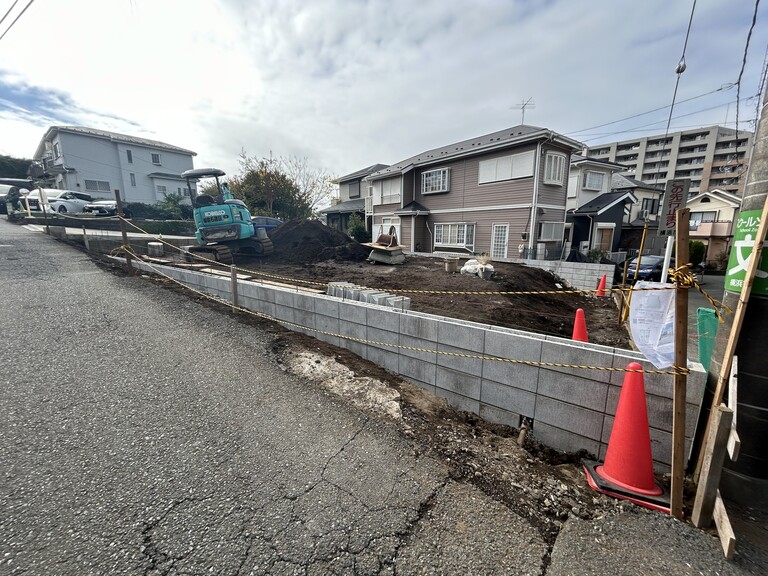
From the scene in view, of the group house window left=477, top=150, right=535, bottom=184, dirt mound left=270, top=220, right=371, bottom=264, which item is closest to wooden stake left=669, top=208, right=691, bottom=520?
dirt mound left=270, top=220, right=371, bottom=264

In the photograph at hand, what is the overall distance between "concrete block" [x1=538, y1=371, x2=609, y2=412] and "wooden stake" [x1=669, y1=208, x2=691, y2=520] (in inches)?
24.2

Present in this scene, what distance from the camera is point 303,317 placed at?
16.8 ft

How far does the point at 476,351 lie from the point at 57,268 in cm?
1078

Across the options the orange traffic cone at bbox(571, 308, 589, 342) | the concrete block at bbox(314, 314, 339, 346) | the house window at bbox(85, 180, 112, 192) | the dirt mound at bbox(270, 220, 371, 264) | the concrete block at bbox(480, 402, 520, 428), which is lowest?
the concrete block at bbox(480, 402, 520, 428)

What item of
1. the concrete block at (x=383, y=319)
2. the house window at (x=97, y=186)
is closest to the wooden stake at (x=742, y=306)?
the concrete block at (x=383, y=319)

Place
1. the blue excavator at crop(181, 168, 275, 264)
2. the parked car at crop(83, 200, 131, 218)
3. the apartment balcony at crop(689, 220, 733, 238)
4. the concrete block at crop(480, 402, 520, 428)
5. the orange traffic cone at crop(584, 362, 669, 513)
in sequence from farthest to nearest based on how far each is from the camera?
1. the apartment balcony at crop(689, 220, 733, 238)
2. the parked car at crop(83, 200, 131, 218)
3. the blue excavator at crop(181, 168, 275, 264)
4. the concrete block at crop(480, 402, 520, 428)
5. the orange traffic cone at crop(584, 362, 669, 513)

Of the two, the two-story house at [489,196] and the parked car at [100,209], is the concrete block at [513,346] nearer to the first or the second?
the two-story house at [489,196]

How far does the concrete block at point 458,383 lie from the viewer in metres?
3.50

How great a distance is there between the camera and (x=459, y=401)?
3645mm

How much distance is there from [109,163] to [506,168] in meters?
34.2

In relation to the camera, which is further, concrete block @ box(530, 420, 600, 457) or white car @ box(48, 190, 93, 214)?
white car @ box(48, 190, 93, 214)

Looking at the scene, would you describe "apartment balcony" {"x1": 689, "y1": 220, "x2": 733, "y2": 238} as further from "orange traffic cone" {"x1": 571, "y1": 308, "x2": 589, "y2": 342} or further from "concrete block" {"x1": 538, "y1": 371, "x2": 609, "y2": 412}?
"concrete block" {"x1": 538, "y1": 371, "x2": 609, "y2": 412}

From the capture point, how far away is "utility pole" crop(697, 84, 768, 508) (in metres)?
2.21

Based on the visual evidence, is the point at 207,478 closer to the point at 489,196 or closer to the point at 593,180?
the point at 489,196
